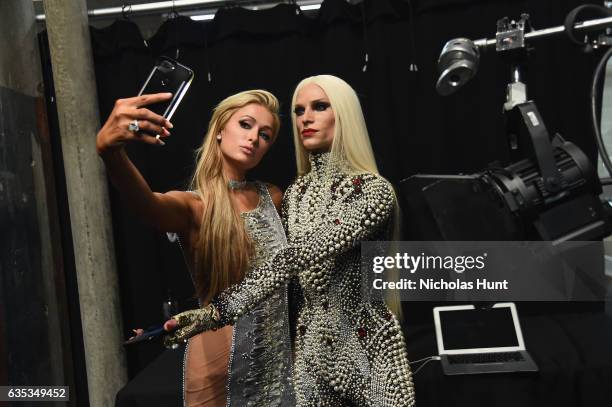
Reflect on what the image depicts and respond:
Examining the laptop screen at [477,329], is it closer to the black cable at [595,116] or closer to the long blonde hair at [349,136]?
the long blonde hair at [349,136]

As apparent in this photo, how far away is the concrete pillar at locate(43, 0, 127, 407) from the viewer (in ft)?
6.22

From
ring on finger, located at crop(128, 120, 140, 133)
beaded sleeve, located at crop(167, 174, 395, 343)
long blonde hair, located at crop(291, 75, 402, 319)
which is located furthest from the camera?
long blonde hair, located at crop(291, 75, 402, 319)

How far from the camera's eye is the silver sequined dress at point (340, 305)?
1264 millimetres

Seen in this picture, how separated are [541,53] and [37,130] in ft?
5.93

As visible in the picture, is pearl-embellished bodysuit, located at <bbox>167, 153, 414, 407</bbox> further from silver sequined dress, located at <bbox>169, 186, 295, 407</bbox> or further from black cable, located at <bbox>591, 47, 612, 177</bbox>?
black cable, located at <bbox>591, 47, 612, 177</bbox>

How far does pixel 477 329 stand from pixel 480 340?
46 mm

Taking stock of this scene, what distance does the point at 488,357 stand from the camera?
5.28ft

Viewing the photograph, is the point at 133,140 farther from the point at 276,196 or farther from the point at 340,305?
the point at 340,305

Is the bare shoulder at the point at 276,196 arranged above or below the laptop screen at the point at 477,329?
above

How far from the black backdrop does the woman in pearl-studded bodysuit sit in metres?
0.65

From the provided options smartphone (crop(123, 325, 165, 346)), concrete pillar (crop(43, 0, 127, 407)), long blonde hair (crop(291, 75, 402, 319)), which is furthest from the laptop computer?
concrete pillar (crop(43, 0, 127, 407))

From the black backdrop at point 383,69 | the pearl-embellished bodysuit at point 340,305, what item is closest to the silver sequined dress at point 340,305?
the pearl-embellished bodysuit at point 340,305

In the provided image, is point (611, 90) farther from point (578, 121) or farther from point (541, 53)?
point (541, 53)

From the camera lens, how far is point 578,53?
1878mm
